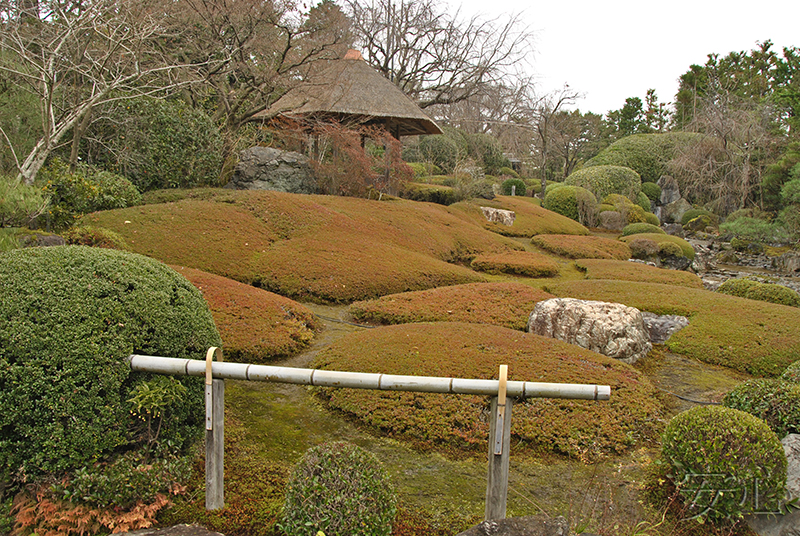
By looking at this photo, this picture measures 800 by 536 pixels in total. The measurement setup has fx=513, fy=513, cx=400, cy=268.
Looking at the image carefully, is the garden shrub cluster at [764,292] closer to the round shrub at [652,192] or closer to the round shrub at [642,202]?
the round shrub at [642,202]

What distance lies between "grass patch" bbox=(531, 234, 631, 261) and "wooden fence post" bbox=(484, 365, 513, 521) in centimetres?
1365

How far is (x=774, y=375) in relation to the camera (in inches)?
251

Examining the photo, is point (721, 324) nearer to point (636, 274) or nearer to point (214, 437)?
point (636, 274)

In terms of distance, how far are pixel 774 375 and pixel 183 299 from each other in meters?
6.86

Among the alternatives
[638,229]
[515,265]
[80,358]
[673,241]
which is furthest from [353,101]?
[80,358]

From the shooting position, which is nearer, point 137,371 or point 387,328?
point 137,371

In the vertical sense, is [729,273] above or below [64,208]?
below

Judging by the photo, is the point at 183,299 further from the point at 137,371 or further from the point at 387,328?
the point at 387,328

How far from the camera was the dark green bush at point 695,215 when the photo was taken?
2505 cm

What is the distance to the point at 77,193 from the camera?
32.2 feet

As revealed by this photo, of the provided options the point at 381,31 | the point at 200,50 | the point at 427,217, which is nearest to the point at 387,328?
the point at 427,217

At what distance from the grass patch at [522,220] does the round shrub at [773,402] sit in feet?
46.3

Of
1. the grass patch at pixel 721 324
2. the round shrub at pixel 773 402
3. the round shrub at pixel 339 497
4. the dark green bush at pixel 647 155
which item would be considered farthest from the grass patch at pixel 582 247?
the dark green bush at pixel 647 155

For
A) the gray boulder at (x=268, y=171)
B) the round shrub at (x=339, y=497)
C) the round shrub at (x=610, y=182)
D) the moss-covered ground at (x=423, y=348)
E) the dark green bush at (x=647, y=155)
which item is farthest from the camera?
the dark green bush at (x=647, y=155)
